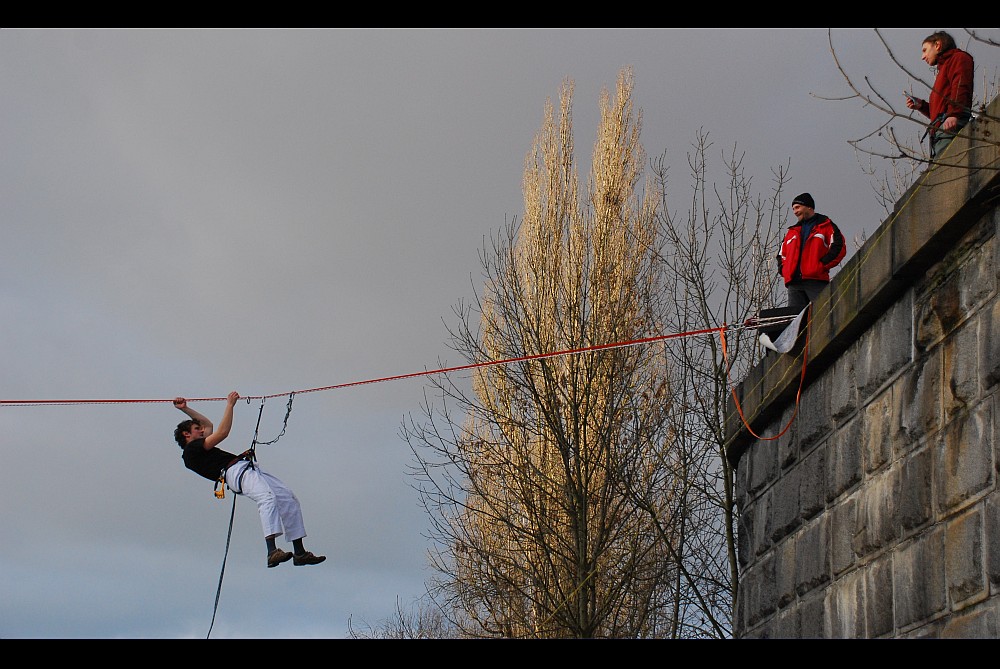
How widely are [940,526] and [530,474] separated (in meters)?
13.3

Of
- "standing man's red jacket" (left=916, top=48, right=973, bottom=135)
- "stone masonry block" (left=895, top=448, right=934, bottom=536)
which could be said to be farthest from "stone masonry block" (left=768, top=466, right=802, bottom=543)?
"standing man's red jacket" (left=916, top=48, right=973, bottom=135)

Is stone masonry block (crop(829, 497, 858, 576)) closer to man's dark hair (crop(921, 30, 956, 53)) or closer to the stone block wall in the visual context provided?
the stone block wall

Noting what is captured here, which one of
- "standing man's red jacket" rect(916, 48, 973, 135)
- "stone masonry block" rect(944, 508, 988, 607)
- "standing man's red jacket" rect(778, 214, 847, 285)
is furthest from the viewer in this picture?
"standing man's red jacket" rect(778, 214, 847, 285)

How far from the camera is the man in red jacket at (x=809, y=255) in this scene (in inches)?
285

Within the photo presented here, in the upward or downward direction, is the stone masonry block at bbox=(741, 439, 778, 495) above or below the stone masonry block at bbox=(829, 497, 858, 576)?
above

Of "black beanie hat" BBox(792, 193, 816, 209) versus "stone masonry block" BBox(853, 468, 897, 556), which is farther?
"black beanie hat" BBox(792, 193, 816, 209)

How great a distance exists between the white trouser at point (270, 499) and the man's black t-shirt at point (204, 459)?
120 millimetres

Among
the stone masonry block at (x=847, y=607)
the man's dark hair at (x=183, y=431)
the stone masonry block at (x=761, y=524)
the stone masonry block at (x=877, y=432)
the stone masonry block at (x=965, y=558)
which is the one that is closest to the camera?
the stone masonry block at (x=965, y=558)

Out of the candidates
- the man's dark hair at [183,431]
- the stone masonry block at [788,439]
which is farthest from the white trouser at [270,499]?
the stone masonry block at [788,439]

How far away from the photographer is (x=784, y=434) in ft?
20.5

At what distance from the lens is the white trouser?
24.7ft

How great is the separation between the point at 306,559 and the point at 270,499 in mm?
465

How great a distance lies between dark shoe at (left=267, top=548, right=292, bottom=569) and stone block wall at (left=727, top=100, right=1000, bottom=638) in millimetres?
3155

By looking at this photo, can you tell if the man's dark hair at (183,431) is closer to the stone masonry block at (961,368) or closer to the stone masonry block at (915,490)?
the stone masonry block at (915,490)
